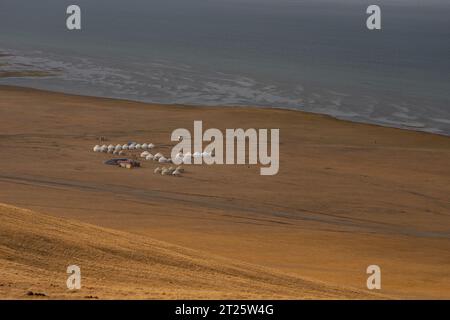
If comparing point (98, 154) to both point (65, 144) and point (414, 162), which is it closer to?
point (65, 144)

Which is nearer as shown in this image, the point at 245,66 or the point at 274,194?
the point at 274,194

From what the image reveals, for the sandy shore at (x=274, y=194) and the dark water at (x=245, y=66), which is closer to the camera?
the sandy shore at (x=274, y=194)

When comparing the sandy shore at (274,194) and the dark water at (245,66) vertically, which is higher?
the dark water at (245,66)

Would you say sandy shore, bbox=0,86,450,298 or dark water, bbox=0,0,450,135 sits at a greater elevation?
dark water, bbox=0,0,450,135

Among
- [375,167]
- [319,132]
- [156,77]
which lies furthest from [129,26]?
[375,167]

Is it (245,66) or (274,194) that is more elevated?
(245,66)
